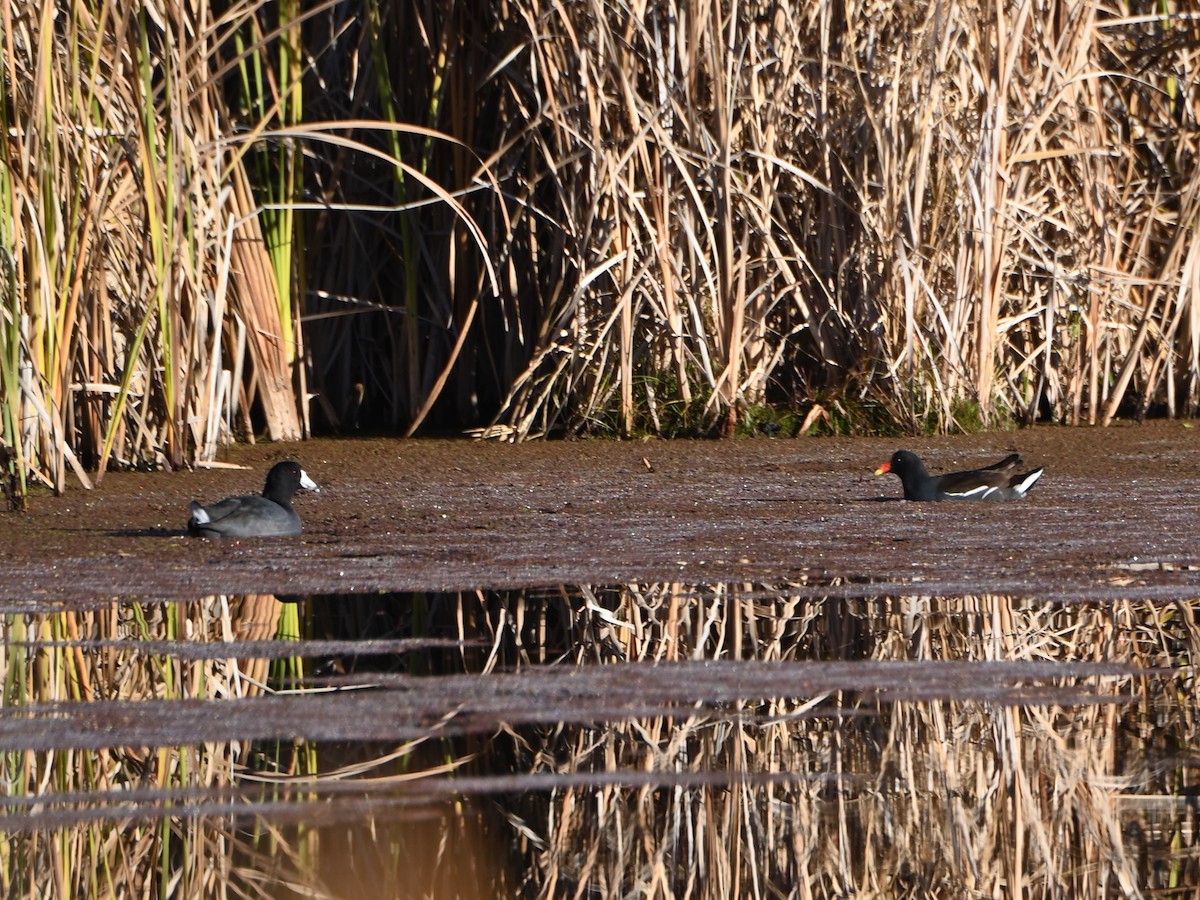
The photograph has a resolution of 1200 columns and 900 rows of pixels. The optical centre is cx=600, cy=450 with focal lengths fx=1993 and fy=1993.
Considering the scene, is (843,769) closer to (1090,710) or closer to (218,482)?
(1090,710)

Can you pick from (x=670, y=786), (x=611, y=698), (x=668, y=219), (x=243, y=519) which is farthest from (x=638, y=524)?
(x=670, y=786)

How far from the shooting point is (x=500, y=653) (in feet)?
15.9

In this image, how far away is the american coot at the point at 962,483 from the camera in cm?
755

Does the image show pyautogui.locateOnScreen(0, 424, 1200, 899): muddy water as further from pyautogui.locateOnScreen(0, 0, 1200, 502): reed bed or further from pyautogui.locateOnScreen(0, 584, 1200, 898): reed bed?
pyautogui.locateOnScreen(0, 0, 1200, 502): reed bed

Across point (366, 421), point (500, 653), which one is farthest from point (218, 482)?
point (500, 653)

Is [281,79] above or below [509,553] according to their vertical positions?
above

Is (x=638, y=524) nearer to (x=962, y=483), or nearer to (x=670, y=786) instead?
(x=962, y=483)

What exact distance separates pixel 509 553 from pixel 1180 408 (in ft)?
18.8

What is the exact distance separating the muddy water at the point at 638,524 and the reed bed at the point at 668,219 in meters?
0.47

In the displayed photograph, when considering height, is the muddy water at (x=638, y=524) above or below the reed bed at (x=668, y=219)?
below

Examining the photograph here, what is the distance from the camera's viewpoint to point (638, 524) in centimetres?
696

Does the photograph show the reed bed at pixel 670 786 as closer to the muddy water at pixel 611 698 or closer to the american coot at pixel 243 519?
the muddy water at pixel 611 698

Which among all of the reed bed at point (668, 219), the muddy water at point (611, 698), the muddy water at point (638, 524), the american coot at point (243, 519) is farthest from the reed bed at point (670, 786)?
the reed bed at point (668, 219)

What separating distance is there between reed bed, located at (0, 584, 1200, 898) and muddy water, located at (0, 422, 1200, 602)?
0.82 metres
